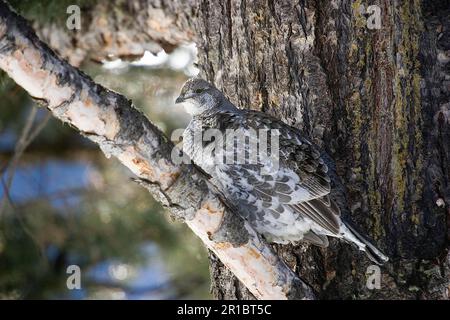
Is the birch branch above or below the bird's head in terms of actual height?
below

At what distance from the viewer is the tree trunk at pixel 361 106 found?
3.08 metres

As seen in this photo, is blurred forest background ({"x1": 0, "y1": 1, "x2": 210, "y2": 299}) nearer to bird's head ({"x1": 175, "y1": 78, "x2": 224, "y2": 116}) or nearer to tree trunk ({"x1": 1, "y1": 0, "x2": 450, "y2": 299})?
bird's head ({"x1": 175, "y1": 78, "x2": 224, "y2": 116})

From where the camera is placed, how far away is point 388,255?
3.04m

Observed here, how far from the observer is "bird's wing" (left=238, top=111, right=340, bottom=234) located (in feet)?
9.82

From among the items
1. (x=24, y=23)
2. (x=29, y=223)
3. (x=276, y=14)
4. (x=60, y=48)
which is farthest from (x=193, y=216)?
(x=29, y=223)

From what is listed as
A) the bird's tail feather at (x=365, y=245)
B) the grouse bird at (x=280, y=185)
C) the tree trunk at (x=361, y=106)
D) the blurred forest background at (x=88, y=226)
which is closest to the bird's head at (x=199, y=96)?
the tree trunk at (x=361, y=106)

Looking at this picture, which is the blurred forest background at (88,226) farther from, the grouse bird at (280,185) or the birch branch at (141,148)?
the birch branch at (141,148)

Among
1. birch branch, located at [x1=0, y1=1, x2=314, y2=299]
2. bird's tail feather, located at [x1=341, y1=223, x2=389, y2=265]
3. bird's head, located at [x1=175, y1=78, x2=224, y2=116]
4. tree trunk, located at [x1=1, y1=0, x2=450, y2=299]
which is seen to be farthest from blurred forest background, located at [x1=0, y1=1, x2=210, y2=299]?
birch branch, located at [x1=0, y1=1, x2=314, y2=299]

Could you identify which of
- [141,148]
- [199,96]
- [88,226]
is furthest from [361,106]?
[88,226]

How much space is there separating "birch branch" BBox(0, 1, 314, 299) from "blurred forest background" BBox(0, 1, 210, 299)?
2.81 m

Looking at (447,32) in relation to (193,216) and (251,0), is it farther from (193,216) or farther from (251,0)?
(193,216)

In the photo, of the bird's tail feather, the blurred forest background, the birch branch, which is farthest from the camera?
the blurred forest background

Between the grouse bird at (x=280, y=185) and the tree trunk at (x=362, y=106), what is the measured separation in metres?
0.12
